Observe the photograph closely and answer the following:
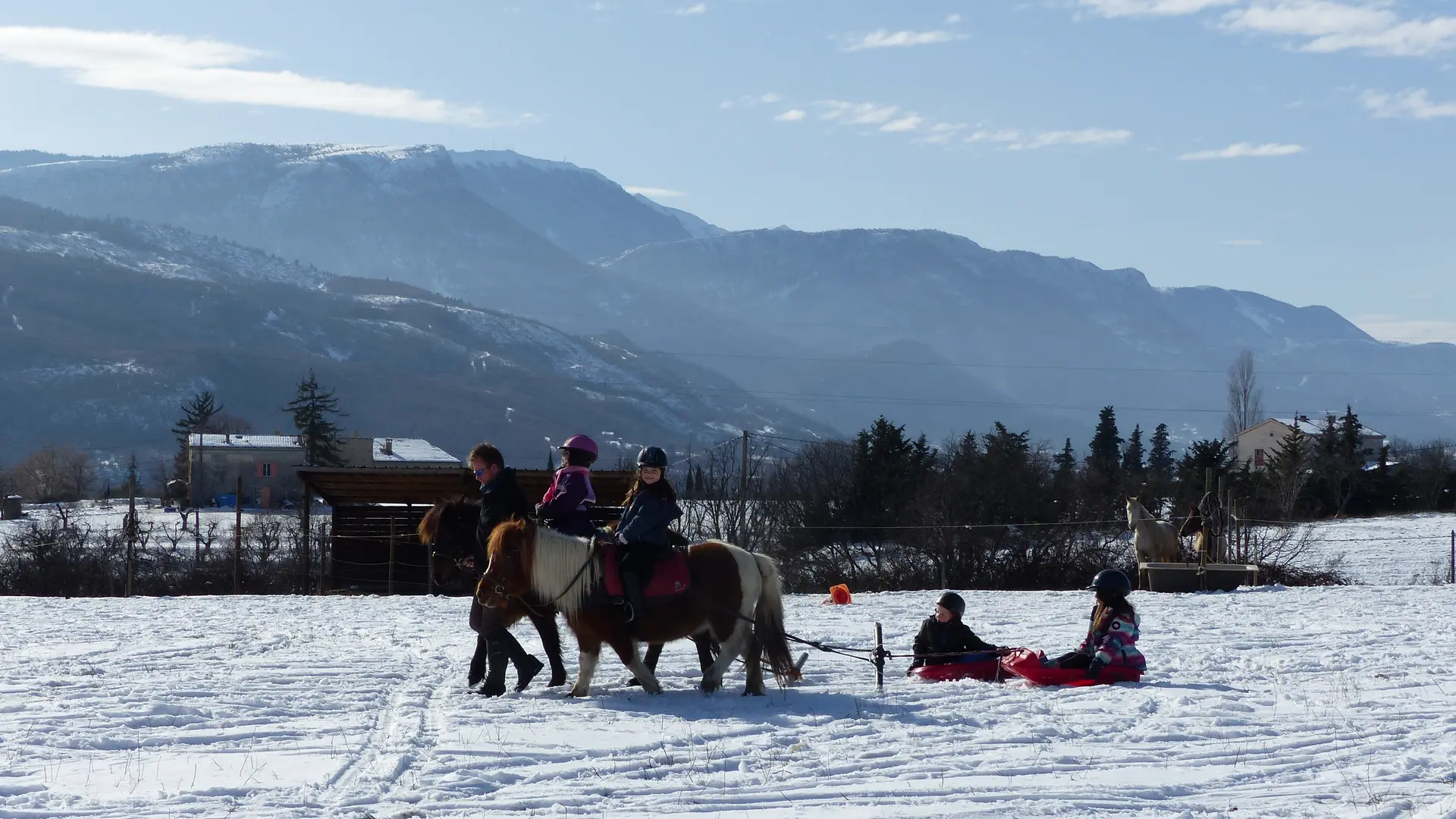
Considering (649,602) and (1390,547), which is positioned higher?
(649,602)

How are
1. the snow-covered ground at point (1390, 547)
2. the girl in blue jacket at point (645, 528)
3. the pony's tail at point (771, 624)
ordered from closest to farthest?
the girl in blue jacket at point (645, 528) < the pony's tail at point (771, 624) < the snow-covered ground at point (1390, 547)

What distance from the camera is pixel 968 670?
10.6 metres

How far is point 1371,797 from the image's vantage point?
6336 millimetres

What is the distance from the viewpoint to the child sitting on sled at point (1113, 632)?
1023 centimetres

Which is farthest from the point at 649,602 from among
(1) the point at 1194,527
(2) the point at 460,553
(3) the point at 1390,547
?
(3) the point at 1390,547

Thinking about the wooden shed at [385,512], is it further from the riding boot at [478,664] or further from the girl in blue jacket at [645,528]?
the girl in blue jacket at [645,528]

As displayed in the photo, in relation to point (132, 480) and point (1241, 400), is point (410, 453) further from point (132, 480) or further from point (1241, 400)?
point (1241, 400)

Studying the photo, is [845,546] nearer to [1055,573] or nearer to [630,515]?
[1055,573]

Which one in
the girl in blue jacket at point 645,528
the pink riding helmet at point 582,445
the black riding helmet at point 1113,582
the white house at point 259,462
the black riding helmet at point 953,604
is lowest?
the black riding helmet at point 953,604

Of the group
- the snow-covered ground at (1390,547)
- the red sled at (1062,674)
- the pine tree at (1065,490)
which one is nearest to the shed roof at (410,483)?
the snow-covered ground at (1390,547)

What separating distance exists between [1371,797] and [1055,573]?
32.6m

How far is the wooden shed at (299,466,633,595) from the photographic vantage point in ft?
96.3

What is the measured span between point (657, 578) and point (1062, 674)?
3158mm

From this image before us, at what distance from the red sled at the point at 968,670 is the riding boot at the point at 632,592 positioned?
2.51 meters
